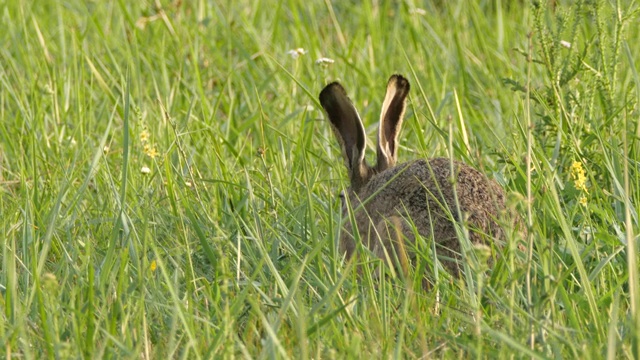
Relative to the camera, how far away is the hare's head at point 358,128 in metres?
4.53

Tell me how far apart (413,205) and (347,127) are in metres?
0.94

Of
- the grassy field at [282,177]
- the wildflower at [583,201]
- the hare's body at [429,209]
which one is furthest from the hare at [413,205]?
the wildflower at [583,201]

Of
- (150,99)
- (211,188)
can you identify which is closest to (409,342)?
(211,188)

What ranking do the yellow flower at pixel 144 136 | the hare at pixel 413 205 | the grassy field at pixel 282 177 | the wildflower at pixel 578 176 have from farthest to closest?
the yellow flower at pixel 144 136, the wildflower at pixel 578 176, the hare at pixel 413 205, the grassy field at pixel 282 177

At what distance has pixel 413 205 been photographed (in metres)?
3.79

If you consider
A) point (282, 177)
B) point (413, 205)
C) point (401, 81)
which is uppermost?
point (401, 81)

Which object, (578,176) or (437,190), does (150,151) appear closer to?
(437,190)

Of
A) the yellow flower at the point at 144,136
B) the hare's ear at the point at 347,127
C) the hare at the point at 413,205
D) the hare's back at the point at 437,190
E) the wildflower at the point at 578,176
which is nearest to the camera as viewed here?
the hare at the point at 413,205

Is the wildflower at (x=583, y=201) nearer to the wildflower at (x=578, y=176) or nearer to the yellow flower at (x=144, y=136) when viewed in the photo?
the wildflower at (x=578, y=176)

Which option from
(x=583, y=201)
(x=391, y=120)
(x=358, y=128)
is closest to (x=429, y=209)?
(x=583, y=201)

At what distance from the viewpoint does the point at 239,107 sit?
595 cm

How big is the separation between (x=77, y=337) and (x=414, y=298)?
2.90ft

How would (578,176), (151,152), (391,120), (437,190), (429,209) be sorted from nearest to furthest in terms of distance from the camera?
(429,209) < (437,190) < (578,176) < (151,152) < (391,120)

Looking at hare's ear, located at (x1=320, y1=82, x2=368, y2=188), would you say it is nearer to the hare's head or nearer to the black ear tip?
the hare's head
